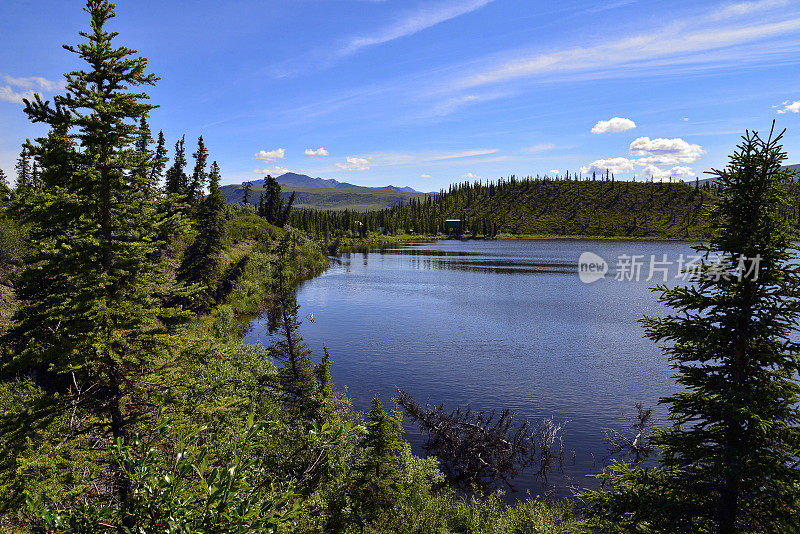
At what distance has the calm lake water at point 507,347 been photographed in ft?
113

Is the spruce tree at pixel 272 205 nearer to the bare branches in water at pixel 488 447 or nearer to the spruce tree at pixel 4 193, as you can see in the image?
the spruce tree at pixel 4 193

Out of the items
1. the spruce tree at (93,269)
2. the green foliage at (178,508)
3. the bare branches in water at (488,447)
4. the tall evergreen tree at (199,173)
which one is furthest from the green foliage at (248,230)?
the green foliage at (178,508)

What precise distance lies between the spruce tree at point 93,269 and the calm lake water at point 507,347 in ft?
71.2

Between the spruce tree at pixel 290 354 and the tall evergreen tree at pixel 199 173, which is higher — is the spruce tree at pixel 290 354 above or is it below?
below

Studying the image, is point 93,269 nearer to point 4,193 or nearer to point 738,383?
point 738,383

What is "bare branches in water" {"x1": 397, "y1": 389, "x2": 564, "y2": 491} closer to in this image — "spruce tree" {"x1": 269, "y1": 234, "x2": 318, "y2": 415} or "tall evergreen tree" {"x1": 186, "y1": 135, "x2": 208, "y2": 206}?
"spruce tree" {"x1": 269, "y1": 234, "x2": 318, "y2": 415}

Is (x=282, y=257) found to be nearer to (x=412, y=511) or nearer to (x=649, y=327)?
(x=412, y=511)

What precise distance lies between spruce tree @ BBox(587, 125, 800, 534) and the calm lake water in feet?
48.3

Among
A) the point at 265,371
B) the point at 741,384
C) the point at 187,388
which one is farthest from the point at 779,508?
the point at 265,371

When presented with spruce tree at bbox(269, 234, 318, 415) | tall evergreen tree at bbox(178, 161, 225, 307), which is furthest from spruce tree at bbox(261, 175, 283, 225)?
spruce tree at bbox(269, 234, 318, 415)

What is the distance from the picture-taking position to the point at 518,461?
2823 cm

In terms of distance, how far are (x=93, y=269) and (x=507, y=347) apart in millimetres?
44157

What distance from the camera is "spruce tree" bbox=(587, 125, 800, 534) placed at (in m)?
11.1

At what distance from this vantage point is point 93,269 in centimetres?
1234
